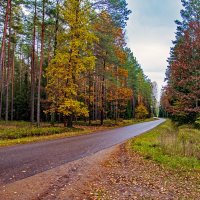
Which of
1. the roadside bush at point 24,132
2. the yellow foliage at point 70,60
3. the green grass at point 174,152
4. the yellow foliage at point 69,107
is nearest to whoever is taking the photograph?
the green grass at point 174,152

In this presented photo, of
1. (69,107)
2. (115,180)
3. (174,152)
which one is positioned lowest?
(115,180)

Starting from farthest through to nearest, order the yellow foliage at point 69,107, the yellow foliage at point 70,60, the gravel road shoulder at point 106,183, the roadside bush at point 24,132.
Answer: the yellow foliage at point 70,60 → the yellow foliage at point 69,107 → the roadside bush at point 24,132 → the gravel road shoulder at point 106,183

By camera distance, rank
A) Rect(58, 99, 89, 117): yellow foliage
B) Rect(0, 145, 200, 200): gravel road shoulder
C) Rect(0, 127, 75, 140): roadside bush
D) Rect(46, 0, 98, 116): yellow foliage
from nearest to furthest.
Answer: Rect(0, 145, 200, 200): gravel road shoulder < Rect(0, 127, 75, 140): roadside bush < Rect(58, 99, 89, 117): yellow foliage < Rect(46, 0, 98, 116): yellow foliage

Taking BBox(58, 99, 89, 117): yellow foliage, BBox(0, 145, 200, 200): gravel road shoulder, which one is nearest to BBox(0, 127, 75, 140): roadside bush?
BBox(58, 99, 89, 117): yellow foliage

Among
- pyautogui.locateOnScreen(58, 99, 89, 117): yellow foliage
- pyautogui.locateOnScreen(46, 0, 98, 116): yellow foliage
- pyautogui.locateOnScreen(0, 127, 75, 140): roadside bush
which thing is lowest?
pyautogui.locateOnScreen(0, 127, 75, 140): roadside bush

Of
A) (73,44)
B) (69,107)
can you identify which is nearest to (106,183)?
(69,107)

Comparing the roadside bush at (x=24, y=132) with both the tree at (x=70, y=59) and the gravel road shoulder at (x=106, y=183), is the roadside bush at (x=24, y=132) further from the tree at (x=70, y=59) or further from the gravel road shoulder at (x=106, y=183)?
the gravel road shoulder at (x=106, y=183)

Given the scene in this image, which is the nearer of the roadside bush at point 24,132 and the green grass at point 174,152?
the green grass at point 174,152

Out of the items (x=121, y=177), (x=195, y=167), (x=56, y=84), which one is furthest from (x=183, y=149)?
(x=56, y=84)

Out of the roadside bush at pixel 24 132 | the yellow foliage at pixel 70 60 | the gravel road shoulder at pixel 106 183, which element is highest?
the yellow foliage at pixel 70 60

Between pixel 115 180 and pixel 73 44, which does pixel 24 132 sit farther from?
pixel 115 180

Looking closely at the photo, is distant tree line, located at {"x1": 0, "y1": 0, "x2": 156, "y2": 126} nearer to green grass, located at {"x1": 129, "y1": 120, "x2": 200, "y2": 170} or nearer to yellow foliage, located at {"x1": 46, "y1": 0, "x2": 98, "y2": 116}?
yellow foliage, located at {"x1": 46, "y1": 0, "x2": 98, "y2": 116}

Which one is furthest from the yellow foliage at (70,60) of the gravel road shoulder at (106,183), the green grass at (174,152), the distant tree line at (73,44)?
the gravel road shoulder at (106,183)

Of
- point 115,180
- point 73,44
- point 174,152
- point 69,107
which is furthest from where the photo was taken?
point 73,44
